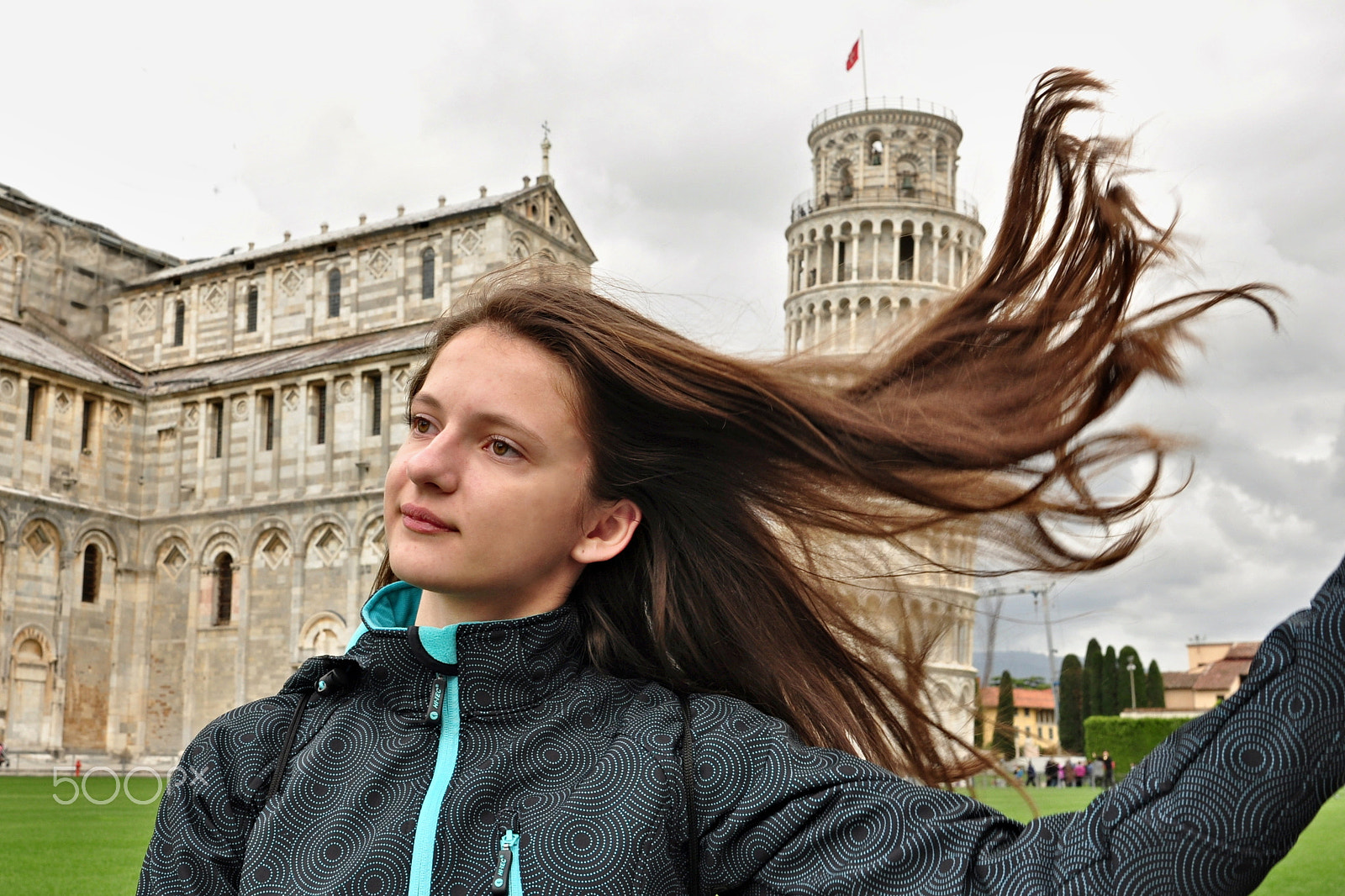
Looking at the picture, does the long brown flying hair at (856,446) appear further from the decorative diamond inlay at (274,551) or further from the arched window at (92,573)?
the arched window at (92,573)

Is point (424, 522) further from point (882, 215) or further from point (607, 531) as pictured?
point (882, 215)

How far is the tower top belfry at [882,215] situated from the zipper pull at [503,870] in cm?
5513

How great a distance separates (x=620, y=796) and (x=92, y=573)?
129ft

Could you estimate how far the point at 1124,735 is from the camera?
141 ft

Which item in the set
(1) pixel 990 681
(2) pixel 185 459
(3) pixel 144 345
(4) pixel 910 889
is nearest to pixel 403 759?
(4) pixel 910 889

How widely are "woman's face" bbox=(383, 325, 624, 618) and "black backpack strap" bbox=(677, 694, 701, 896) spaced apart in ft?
1.46

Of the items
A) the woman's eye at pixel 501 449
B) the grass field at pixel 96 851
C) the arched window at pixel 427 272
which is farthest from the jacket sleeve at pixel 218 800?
the arched window at pixel 427 272

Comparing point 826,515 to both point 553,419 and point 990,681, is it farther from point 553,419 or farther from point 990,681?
point 990,681

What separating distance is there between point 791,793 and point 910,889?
0.76 ft

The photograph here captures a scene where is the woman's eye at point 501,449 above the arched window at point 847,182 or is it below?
below

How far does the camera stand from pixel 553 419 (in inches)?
88.7

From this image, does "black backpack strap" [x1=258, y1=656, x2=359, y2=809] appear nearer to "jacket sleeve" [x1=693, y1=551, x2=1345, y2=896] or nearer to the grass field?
"jacket sleeve" [x1=693, y1=551, x2=1345, y2=896]

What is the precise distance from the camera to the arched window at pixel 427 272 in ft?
121

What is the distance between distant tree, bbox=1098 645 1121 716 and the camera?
64.9 metres
